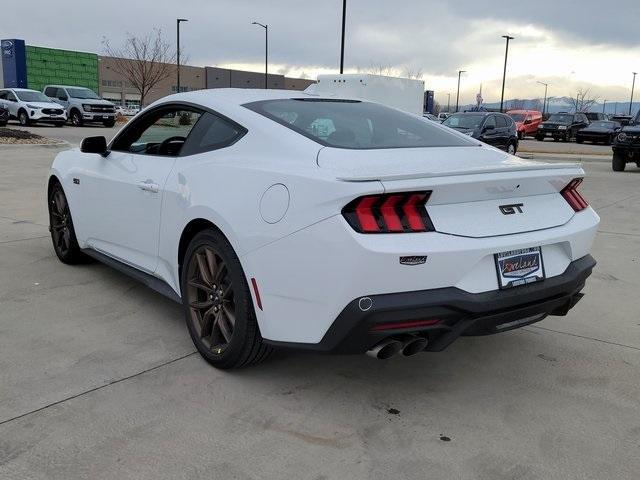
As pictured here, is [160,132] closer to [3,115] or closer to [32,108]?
[3,115]

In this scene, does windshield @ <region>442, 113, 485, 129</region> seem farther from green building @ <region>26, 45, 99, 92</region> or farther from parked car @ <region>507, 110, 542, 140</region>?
green building @ <region>26, 45, 99, 92</region>

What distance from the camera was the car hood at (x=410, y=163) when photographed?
2.65 m

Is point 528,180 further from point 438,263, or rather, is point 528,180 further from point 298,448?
point 298,448

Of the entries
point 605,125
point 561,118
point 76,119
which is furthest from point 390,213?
point 561,118

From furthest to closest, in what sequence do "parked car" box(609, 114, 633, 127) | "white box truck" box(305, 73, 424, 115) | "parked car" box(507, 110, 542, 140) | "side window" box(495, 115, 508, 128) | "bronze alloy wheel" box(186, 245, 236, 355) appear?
"parked car" box(507, 110, 542, 140) < "white box truck" box(305, 73, 424, 115) < "side window" box(495, 115, 508, 128) < "parked car" box(609, 114, 633, 127) < "bronze alloy wheel" box(186, 245, 236, 355)

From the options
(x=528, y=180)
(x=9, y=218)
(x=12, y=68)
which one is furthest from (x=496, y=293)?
(x=12, y=68)

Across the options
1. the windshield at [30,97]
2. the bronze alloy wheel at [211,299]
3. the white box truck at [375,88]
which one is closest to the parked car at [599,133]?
the white box truck at [375,88]

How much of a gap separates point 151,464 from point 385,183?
4.90ft

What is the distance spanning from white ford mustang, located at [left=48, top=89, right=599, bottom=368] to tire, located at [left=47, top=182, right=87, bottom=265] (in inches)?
58.8

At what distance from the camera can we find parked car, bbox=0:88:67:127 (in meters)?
28.8

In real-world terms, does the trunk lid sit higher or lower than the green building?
lower

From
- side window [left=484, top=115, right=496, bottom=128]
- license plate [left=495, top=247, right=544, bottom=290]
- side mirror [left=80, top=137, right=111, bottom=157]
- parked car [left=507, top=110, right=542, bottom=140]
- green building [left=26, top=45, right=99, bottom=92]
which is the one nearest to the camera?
license plate [left=495, top=247, right=544, bottom=290]

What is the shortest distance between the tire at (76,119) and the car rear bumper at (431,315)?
3194 cm

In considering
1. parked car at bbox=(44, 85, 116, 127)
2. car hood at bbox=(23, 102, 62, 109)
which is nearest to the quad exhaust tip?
car hood at bbox=(23, 102, 62, 109)
